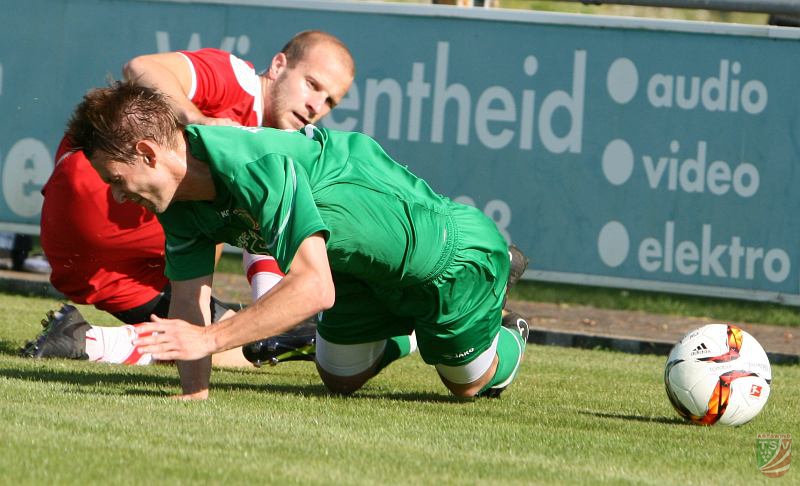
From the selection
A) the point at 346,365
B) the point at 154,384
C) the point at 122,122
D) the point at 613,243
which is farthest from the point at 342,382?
the point at 613,243

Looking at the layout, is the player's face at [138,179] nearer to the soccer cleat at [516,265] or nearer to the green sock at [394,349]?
the green sock at [394,349]

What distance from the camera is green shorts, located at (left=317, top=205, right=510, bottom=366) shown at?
533 cm

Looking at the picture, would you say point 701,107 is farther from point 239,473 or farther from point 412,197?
point 239,473

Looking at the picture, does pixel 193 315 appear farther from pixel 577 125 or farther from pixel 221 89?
pixel 577 125

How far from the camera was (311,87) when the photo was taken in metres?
6.66

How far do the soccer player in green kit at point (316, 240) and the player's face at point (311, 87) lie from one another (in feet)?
4.21

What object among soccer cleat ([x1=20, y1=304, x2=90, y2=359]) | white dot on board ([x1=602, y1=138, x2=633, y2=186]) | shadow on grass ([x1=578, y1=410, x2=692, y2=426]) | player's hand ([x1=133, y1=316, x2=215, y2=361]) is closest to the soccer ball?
shadow on grass ([x1=578, y1=410, x2=692, y2=426])

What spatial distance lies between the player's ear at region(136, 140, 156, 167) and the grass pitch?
2.97 feet

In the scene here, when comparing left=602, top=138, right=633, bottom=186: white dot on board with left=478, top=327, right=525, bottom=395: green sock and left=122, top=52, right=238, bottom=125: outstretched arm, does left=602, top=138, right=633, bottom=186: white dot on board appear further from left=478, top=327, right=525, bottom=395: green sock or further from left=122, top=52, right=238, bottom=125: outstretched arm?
Result: left=122, top=52, right=238, bottom=125: outstretched arm

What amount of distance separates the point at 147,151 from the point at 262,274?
96.2 inches

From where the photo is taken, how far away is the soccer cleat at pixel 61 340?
20.9 feet

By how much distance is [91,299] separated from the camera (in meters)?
7.03

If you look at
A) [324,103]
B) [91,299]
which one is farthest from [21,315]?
[324,103]

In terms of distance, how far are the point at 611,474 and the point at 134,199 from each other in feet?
6.24
